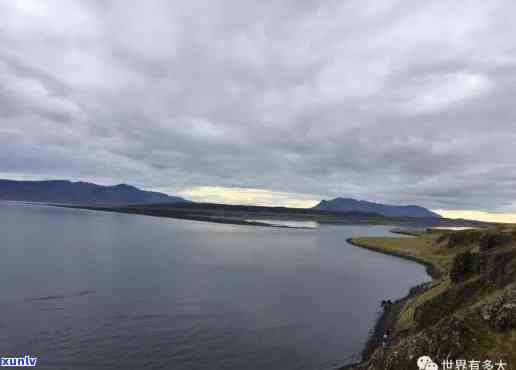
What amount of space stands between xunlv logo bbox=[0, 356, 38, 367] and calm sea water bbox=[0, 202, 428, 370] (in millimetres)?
832

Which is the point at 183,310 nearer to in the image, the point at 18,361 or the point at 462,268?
the point at 18,361

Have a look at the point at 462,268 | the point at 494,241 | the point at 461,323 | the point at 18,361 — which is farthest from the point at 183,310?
the point at 494,241

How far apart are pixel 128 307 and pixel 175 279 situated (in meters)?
16.8

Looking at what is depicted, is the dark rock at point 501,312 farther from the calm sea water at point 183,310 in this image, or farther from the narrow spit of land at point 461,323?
the calm sea water at point 183,310

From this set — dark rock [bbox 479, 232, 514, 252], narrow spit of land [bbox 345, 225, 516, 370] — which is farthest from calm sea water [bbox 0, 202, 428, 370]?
dark rock [bbox 479, 232, 514, 252]

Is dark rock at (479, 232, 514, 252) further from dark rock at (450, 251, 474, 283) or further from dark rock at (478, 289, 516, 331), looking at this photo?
dark rock at (478, 289, 516, 331)

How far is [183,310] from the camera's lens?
146 ft

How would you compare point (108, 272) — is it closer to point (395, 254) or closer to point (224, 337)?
point (224, 337)

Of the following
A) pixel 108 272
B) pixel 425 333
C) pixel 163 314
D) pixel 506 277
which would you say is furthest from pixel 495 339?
pixel 108 272

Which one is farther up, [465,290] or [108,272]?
[465,290]

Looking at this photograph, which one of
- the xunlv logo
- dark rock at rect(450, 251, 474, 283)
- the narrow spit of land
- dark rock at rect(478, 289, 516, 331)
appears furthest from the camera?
dark rock at rect(450, 251, 474, 283)

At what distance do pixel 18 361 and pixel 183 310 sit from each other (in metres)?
18.8

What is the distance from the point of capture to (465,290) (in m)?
31.3

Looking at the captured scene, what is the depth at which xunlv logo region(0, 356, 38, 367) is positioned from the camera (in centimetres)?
2889
